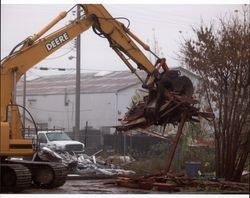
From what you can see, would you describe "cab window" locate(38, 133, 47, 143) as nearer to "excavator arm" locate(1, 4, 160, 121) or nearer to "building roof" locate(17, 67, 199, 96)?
"excavator arm" locate(1, 4, 160, 121)

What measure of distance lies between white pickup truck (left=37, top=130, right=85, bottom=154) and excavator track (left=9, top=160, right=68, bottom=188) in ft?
40.0

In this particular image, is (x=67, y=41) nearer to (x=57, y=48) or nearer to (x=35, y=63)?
(x=57, y=48)

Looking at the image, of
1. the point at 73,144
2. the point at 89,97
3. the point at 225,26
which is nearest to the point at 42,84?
the point at 89,97

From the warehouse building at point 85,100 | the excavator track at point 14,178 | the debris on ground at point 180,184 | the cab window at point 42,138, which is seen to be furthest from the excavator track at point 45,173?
the warehouse building at point 85,100

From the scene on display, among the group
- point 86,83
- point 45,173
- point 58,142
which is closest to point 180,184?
point 45,173

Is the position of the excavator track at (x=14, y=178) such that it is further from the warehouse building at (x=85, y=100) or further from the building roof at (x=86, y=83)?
the building roof at (x=86, y=83)

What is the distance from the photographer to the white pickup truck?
94.2 ft

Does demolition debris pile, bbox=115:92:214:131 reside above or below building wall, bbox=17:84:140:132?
below

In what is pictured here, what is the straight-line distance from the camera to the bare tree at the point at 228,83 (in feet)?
60.7

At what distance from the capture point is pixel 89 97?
55.8 m

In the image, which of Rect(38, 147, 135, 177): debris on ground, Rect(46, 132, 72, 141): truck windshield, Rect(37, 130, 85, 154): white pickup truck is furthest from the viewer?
Rect(46, 132, 72, 141): truck windshield

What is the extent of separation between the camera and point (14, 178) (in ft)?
46.6

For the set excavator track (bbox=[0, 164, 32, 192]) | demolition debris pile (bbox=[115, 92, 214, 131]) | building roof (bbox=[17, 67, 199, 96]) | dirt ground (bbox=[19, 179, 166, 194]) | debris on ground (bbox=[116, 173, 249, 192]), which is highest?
building roof (bbox=[17, 67, 199, 96])

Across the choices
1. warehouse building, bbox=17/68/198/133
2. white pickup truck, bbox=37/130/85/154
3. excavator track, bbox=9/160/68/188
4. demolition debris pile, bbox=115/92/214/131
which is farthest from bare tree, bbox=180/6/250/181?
warehouse building, bbox=17/68/198/133
